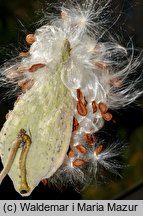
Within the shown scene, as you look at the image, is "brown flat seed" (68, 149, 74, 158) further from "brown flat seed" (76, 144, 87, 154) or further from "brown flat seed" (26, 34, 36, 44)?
"brown flat seed" (26, 34, 36, 44)

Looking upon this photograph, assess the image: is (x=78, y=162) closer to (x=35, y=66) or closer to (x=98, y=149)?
(x=98, y=149)

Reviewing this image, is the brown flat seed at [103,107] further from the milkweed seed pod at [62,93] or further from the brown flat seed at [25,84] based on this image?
the brown flat seed at [25,84]

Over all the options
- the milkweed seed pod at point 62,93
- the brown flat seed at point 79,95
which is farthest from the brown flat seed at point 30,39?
the brown flat seed at point 79,95

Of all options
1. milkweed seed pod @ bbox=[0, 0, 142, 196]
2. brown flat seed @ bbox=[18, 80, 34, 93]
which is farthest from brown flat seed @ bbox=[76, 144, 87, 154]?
brown flat seed @ bbox=[18, 80, 34, 93]

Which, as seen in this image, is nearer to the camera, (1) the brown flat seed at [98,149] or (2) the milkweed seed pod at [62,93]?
(2) the milkweed seed pod at [62,93]

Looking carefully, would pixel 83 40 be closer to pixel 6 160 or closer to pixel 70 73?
pixel 70 73

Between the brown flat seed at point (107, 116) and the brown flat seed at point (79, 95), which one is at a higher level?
the brown flat seed at point (79, 95)

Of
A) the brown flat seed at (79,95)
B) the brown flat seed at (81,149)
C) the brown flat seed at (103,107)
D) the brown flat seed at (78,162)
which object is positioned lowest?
the brown flat seed at (78,162)

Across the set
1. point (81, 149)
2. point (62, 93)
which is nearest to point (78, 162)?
point (81, 149)
